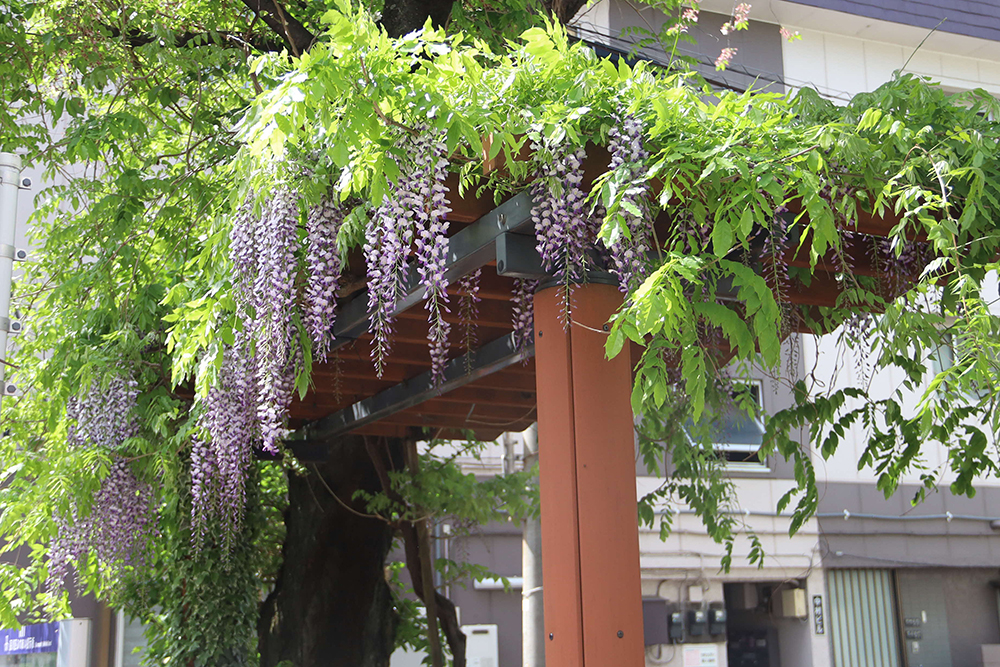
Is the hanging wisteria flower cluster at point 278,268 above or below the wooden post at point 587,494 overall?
above

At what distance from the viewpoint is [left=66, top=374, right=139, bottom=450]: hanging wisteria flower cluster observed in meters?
4.73

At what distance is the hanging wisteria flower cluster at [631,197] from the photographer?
266 centimetres

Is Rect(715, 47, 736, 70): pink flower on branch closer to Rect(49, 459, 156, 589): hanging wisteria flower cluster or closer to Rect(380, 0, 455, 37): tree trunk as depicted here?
Rect(380, 0, 455, 37): tree trunk

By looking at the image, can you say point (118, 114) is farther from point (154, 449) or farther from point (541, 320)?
point (541, 320)

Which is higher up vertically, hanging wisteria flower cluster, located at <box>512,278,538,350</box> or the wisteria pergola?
hanging wisteria flower cluster, located at <box>512,278,538,350</box>

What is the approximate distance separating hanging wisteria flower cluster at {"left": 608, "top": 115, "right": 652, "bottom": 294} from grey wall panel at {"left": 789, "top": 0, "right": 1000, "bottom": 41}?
9.31m

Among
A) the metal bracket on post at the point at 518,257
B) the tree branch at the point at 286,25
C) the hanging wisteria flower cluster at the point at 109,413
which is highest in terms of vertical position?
the tree branch at the point at 286,25

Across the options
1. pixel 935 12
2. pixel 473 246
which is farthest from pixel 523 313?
pixel 935 12

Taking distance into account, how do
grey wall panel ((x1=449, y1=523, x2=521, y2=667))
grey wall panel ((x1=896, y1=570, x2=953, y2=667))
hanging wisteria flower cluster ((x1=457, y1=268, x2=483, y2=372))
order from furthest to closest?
grey wall panel ((x1=896, y1=570, x2=953, y2=667)) < grey wall panel ((x1=449, y1=523, x2=521, y2=667)) < hanging wisteria flower cluster ((x1=457, y1=268, x2=483, y2=372))

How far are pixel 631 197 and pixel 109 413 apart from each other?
3.11 m

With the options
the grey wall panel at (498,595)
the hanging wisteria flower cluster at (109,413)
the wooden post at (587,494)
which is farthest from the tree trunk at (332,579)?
the wooden post at (587,494)

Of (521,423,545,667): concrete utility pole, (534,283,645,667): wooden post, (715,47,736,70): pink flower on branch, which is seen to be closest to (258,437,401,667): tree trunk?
(521,423,545,667): concrete utility pole

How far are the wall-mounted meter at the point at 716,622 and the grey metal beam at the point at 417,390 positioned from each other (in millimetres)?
5797

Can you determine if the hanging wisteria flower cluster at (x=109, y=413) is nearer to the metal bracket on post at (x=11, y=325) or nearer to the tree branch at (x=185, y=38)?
the metal bracket on post at (x=11, y=325)
